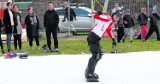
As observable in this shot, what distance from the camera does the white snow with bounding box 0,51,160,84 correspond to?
10.1 meters

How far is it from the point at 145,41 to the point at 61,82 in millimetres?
11280

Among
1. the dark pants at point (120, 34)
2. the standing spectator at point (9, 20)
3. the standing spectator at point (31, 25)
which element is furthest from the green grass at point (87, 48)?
the standing spectator at point (9, 20)

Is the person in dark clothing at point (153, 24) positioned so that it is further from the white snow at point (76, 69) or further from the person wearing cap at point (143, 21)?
the white snow at point (76, 69)

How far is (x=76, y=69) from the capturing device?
1186 cm

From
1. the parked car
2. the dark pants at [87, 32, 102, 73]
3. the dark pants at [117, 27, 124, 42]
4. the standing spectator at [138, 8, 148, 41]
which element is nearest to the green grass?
the dark pants at [117, 27, 124, 42]

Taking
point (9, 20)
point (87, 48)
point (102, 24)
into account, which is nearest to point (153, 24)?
point (87, 48)

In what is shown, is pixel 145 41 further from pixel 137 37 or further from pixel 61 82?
pixel 61 82

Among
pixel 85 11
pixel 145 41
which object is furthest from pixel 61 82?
pixel 85 11

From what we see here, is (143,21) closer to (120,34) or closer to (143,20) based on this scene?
(143,20)

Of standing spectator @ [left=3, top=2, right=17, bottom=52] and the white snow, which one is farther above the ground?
standing spectator @ [left=3, top=2, right=17, bottom=52]

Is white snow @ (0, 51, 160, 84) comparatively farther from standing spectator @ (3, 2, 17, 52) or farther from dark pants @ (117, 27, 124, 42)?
dark pants @ (117, 27, 124, 42)

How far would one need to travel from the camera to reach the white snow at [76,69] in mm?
10062

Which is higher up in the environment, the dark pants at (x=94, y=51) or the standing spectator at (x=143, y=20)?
the dark pants at (x=94, y=51)

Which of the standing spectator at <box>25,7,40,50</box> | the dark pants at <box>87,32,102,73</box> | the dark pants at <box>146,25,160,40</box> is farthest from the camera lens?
the dark pants at <box>146,25,160,40</box>
